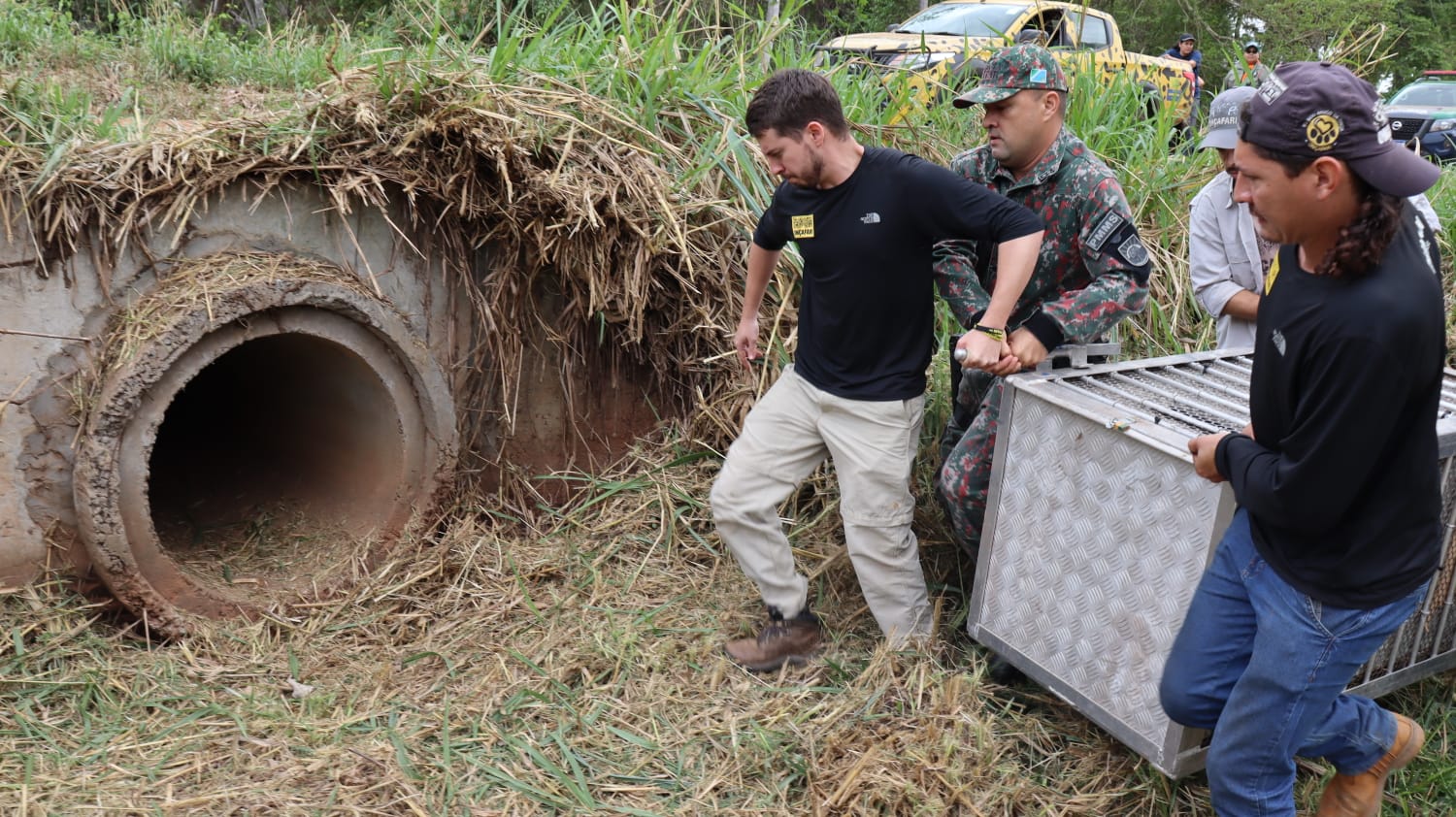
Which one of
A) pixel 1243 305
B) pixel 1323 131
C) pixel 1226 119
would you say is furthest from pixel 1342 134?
pixel 1226 119

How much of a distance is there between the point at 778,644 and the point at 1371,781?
1577 mm

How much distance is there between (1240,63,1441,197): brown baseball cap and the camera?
75.8 inches

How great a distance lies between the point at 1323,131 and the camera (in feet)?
6.34

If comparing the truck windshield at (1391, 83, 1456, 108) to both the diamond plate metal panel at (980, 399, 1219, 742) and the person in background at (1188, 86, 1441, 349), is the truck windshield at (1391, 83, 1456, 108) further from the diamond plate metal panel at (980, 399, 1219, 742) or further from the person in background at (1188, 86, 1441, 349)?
the diamond plate metal panel at (980, 399, 1219, 742)

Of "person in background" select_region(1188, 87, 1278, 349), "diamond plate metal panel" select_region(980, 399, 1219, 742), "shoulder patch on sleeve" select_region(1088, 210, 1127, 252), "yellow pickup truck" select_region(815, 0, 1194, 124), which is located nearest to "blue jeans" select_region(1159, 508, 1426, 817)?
"diamond plate metal panel" select_region(980, 399, 1219, 742)

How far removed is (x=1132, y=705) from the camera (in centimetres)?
271

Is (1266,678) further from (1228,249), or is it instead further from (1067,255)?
(1228,249)

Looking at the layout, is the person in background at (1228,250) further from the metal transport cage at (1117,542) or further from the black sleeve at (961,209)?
the black sleeve at (961,209)

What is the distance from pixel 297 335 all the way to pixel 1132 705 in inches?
122

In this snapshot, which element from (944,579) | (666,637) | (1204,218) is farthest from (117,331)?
(1204,218)

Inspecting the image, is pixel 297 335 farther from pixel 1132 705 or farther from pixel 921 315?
pixel 1132 705

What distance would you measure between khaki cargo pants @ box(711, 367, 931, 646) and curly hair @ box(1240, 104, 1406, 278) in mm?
1419

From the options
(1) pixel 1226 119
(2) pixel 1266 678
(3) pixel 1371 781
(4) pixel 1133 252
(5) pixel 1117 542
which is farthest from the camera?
(1) pixel 1226 119

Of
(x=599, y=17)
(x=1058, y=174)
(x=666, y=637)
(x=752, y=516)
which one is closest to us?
(x=1058, y=174)
